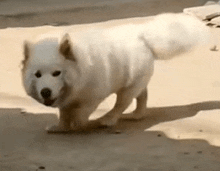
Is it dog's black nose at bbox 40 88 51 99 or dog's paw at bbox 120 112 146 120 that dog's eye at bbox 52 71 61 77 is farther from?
dog's paw at bbox 120 112 146 120

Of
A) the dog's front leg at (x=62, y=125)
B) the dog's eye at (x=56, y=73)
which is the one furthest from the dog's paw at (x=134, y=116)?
the dog's eye at (x=56, y=73)

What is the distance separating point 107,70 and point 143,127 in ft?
2.48

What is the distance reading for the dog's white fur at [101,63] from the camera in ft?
14.6

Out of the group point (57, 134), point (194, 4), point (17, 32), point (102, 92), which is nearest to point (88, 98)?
point (102, 92)

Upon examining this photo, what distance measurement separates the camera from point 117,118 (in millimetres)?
5262

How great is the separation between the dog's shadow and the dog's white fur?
0.10m

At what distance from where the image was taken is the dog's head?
4.38 metres

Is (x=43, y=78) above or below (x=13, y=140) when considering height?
above

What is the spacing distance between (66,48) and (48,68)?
9.3 inches

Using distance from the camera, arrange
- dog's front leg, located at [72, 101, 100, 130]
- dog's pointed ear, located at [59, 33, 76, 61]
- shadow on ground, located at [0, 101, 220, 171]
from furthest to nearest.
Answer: dog's front leg, located at [72, 101, 100, 130] → dog's pointed ear, located at [59, 33, 76, 61] → shadow on ground, located at [0, 101, 220, 171]

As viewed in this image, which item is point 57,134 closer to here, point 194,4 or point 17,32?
point 17,32

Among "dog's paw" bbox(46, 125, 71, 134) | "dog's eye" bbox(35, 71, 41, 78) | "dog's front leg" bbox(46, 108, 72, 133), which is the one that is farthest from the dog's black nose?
"dog's paw" bbox(46, 125, 71, 134)

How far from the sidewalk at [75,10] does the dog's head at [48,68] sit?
257 inches

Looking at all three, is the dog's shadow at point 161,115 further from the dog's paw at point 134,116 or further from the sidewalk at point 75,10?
the sidewalk at point 75,10
